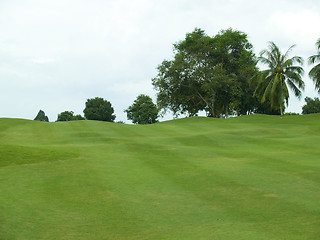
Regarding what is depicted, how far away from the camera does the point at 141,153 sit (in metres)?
22.5

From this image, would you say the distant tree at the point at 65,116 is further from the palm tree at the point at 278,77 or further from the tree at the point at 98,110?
the palm tree at the point at 278,77

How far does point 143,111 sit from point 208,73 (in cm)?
3959

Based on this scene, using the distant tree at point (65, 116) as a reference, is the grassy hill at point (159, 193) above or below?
below

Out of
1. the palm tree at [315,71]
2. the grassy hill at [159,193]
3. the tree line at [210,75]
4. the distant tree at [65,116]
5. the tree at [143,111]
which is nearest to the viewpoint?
the grassy hill at [159,193]

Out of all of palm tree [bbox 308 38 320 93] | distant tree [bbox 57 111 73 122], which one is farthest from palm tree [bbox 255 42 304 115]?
distant tree [bbox 57 111 73 122]

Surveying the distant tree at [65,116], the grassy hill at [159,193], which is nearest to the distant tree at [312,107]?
the distant tree at [65,116]

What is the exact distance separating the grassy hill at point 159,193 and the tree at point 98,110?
87718mm

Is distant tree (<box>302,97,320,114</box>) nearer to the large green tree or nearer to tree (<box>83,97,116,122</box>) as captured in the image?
the large green tree

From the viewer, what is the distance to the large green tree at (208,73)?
70812mm

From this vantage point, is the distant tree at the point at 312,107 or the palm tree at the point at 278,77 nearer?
the palm tree at the point at 278,77

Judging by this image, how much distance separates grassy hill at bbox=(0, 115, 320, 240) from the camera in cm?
1007

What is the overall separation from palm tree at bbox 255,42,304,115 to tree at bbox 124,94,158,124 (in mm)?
52316

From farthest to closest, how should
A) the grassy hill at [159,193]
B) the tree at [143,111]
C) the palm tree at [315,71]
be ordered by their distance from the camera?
the tree at [143,111] → the palm tree at [315,71] → the grassy hill at [159,193]

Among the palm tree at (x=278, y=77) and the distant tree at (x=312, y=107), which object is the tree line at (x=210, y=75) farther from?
the distant tree at (x=312, y=107)
